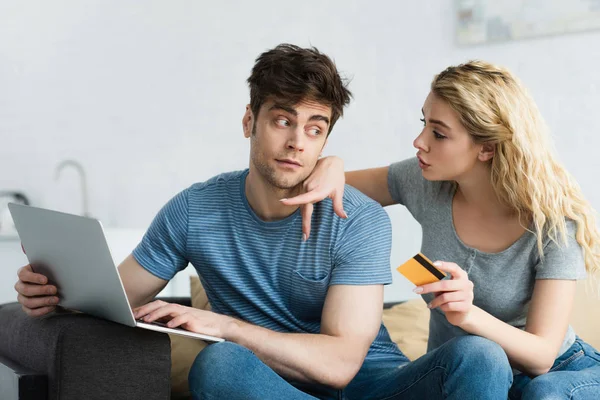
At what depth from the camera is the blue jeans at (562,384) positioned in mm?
1714

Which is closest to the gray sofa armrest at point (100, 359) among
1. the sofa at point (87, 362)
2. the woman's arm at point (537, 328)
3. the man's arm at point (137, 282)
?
the sofa at point (87, 362)

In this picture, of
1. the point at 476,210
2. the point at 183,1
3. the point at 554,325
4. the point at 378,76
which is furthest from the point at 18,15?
the point at 554,325

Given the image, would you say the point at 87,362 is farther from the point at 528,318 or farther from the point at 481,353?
the point at 528,318

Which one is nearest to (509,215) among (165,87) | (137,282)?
(137,282)

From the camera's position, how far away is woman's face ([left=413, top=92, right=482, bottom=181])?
1.95 metres

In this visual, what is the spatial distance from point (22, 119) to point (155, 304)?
2851 mm

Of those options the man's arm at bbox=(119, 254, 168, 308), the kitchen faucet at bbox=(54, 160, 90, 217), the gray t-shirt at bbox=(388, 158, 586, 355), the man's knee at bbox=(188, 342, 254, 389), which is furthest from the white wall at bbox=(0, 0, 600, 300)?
the man's knee at bbox=(188, 342, 254, 389)

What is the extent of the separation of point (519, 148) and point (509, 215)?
7.3 inches

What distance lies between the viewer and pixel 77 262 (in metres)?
1.59

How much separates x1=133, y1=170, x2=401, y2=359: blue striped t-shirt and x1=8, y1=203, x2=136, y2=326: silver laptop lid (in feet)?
1.07

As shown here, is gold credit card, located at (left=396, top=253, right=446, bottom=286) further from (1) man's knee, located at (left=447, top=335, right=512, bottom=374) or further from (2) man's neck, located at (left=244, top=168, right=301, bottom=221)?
(2) man's neck, located at (left=244, top=168, right=301, bottom=221)

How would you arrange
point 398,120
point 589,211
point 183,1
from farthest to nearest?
point 183,1 < point 398,120 < point 589,211

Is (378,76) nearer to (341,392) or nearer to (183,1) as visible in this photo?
(183,1)

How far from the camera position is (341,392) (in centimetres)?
185
